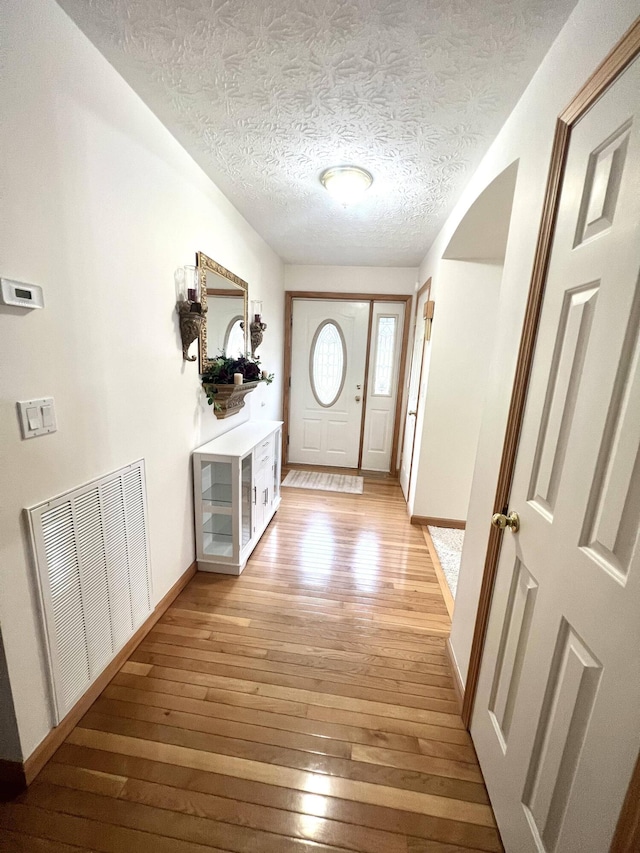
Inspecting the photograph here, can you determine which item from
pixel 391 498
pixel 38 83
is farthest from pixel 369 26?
pixel 391 498

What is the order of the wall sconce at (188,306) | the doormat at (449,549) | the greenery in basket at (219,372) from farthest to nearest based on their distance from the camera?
the doormat at (449,549), the greenery in basket at (219,372), the wall sconce at (188,306)

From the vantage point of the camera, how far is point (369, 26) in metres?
1.06

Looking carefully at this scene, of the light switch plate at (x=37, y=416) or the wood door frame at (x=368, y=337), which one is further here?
the wood door frame at (x=368, y=337)

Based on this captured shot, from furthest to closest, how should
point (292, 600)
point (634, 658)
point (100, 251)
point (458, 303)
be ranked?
1. point (458, 303)
2. point (292, 600)
3. point (100, 251)
4. point (634, 658)

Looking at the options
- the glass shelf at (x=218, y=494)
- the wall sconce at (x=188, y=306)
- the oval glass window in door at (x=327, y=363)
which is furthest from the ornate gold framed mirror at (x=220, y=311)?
the oval glass window in door at (x=327, y=363)

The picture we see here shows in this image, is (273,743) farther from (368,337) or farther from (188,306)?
(368,337)

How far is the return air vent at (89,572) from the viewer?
114 centimetres

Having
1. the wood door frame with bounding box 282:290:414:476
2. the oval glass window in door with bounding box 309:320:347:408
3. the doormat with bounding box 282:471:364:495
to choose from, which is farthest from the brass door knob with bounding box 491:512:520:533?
the oval glass window in door with bounding box 309:320:347:408

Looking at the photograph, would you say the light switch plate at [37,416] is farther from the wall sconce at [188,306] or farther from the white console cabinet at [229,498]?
the white console cabinet at [229,498]

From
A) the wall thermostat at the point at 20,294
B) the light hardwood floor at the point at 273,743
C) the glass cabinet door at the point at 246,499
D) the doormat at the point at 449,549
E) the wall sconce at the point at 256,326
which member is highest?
the wall sconce at the point at 256,326

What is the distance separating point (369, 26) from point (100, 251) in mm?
1192

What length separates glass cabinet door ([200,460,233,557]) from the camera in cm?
221

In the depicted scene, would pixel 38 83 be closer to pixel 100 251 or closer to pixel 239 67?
pixel 100 251

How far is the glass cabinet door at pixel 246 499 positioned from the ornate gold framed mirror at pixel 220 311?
0.71m
